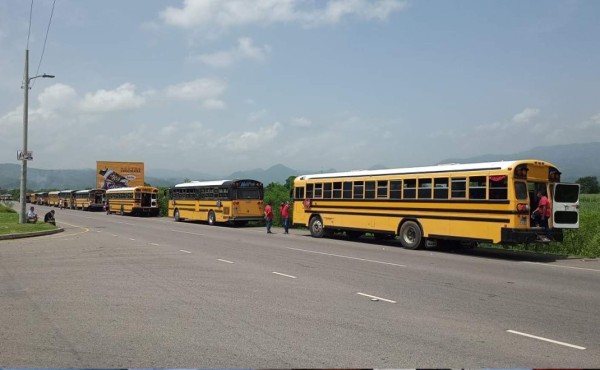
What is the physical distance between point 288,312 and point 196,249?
9.96 meters

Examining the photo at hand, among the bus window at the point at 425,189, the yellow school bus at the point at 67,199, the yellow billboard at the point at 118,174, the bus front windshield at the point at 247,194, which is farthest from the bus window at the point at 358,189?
the yellow school bus at the point at 67,199

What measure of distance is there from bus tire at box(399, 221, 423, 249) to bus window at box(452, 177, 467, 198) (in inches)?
77.1

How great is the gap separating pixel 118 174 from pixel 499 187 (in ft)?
205

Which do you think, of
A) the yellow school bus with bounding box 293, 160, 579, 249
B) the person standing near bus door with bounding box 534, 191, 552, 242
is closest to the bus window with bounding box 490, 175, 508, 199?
the yellow school bus with bounding box 293, 160, 579, 249

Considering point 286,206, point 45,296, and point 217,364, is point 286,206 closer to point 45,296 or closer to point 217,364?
point 45,296

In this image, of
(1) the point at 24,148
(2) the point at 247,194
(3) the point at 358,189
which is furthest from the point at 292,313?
(2) the point at 247,194

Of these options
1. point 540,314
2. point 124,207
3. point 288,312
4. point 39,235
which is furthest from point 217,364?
point 124,207

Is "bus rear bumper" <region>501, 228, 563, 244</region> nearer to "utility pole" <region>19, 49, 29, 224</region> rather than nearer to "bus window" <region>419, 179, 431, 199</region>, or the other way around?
"bus window" <region>419, 179, 431, 199</region>

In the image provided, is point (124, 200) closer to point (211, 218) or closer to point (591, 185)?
point (211, 218)

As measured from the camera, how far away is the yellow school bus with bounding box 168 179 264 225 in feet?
103

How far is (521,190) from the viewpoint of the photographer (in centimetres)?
1544

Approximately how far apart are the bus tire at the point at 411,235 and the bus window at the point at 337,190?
4.02m

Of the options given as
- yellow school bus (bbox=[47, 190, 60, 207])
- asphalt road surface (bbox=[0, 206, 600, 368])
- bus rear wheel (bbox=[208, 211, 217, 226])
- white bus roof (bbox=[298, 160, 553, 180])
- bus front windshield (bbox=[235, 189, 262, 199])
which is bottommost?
asphalt road surface (bbox=[0, 206, 600, 368])

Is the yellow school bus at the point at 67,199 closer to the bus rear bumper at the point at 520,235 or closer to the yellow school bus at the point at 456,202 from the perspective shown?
the yellow school bus at the point at 456,202
